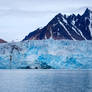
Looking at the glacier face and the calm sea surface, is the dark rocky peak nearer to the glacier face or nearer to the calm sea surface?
the glacier face

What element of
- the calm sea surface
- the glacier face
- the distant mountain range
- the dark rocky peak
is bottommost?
the calm sea surface

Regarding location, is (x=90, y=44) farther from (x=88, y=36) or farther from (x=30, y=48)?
(x=88, y=36)

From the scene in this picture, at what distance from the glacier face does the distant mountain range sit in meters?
73.1

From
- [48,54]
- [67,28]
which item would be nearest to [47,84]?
[48,54]

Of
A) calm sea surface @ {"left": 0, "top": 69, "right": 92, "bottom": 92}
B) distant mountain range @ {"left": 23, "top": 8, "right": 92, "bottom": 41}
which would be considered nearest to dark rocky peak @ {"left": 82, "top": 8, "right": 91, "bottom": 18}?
distant mountain range @ {"left": 23, "top": 8, "right": 92, "bottom": 41}

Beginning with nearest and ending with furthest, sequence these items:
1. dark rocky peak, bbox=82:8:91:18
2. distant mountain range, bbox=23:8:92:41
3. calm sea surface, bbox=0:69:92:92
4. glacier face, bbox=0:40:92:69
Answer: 1. calm sea surface, bbox=0:69:92:92
2. glacier face, bbox=0:40:92:69
3. dark rocky peak, bbox=82:8:91:18
4. distant mountain range, bbox=23:8:92:41

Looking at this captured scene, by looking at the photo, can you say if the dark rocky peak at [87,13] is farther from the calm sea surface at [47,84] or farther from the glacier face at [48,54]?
the calm sea surface at [47,84]

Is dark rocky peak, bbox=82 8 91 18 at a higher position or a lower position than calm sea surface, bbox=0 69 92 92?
higher

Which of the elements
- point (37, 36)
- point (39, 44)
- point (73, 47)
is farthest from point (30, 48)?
point (37, 36)

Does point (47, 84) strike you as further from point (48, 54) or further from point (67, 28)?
point (67, 28)

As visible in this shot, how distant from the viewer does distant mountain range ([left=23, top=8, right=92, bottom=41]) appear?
129m

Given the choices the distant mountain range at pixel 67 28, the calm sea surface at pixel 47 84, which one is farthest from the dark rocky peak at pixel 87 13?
the calm sea surface at pixel 47 84

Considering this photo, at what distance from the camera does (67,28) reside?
132750mm

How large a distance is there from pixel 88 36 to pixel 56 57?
8368cm
